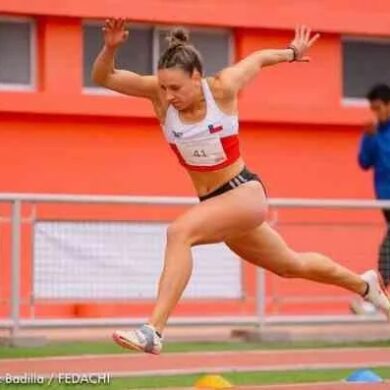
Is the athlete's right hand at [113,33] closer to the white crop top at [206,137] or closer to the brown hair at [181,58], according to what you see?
the brown hair at [181,58]

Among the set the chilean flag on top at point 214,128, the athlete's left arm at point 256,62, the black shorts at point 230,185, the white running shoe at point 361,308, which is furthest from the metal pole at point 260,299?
the chilean flag on top at point 214,128

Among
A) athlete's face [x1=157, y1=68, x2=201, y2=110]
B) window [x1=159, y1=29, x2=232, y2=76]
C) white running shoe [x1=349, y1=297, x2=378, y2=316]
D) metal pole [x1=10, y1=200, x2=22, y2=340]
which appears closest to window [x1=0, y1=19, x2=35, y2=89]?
window [x1=159, y1=29, x2=232, y2=76]

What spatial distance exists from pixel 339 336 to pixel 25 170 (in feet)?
12.3

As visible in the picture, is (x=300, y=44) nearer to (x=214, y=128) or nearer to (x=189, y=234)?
(x=214, y=128)

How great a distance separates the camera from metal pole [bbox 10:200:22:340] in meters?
13.3

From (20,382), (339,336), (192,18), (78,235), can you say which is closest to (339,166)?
(192,18)

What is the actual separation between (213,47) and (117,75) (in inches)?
325

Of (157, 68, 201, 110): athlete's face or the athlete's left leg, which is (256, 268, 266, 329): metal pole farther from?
(157, 68, 201, 110): athlete's face

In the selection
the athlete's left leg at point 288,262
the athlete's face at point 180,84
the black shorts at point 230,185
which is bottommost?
the athlete's left leg at point 288,262

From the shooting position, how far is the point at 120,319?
45.2ft

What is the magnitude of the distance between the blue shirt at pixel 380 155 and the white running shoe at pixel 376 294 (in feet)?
14.6

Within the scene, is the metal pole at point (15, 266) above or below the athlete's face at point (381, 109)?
below

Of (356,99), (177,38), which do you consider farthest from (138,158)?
(177,38)

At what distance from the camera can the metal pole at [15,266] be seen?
43.7 feet
